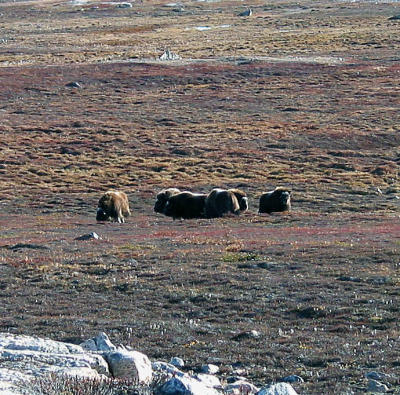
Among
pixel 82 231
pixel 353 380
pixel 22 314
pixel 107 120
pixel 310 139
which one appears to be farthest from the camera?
pixel 107 120

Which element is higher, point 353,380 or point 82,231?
point 353,380

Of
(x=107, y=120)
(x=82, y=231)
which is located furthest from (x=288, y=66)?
(x=82, y=231)

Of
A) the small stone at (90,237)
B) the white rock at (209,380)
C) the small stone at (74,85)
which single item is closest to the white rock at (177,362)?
the white rock at (209,380)

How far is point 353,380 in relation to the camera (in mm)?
10273

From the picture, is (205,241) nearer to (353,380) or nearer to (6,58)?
(353,380)

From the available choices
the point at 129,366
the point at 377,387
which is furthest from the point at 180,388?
Answer: the point at 377,387

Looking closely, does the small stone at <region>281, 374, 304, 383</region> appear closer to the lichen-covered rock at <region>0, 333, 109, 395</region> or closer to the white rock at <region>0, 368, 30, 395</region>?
the lichen-covered rock at <region>0, 333, 109, 395</region>

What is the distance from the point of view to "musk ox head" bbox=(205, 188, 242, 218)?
28.4 metres

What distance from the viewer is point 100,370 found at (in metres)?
9.09

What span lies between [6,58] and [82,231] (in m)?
64.5

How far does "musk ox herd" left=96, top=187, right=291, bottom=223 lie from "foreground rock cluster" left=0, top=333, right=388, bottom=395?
17.5 meters

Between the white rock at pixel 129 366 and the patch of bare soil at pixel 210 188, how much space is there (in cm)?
172

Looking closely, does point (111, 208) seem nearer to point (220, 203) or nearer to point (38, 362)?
point (220, 203)

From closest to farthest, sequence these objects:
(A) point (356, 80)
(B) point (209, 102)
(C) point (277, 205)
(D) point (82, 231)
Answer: (D) point (82, 231) < (C) point (277, 205) < (B) point (209, 102) < (A) point (356, 80)
